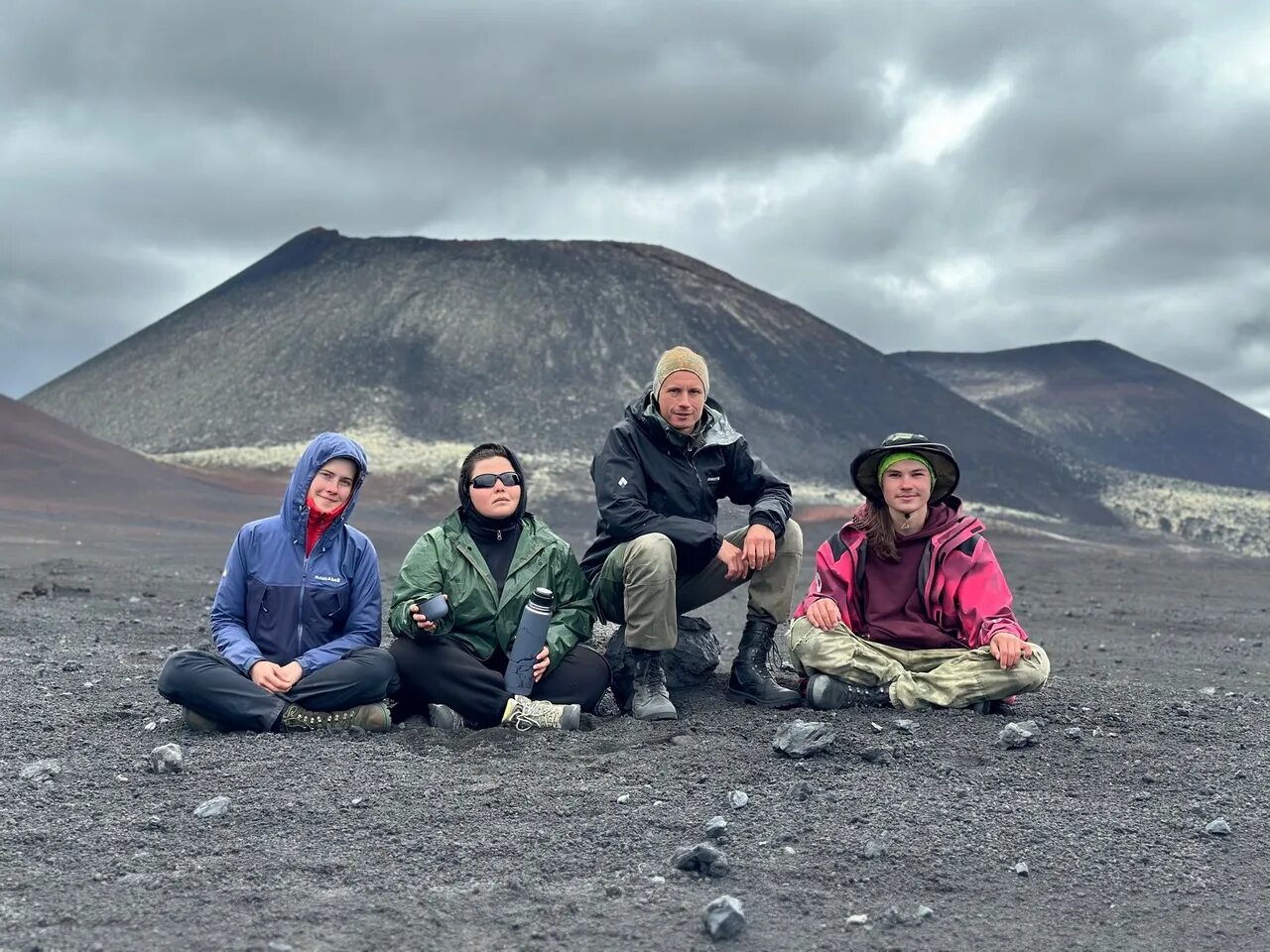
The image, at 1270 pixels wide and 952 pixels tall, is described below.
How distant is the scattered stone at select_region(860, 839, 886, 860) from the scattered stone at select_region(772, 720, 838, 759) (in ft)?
3.28

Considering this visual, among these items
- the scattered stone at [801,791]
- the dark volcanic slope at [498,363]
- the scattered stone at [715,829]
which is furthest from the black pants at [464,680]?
the dark volcanic slope at [498,363]

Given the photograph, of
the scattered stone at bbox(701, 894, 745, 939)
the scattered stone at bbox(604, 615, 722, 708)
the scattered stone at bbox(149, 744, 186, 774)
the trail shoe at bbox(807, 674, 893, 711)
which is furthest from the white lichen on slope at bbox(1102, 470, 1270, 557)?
the scattered stone at bbox(701, 894, 745, 939)

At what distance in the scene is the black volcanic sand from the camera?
3221 millimetres

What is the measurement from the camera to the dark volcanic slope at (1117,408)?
261ft

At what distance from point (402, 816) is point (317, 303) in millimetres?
59159

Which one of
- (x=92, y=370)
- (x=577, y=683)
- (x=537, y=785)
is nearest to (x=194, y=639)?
(x=577, y=683)

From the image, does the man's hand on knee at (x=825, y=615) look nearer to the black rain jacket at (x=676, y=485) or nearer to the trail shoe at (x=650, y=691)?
the black rain jacket at (x=676, y=485)

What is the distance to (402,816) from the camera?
404 centimetres

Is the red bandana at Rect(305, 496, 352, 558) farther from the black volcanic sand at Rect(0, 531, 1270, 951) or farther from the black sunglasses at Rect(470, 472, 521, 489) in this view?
→ the black volcanic sand at Rect(0, 531, 1270, 951)

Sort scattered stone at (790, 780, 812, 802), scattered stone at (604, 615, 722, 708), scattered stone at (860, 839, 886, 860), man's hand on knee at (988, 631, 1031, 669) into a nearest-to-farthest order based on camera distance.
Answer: scattered stone at (860, 839, 886, 860) → scattered stone at (790, 780, 812, 802) → man's hand on knee at (988, 631, 1031, 669) → scattered stone at (604, 615, 722, 708)

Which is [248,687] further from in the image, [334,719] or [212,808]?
[212,808]

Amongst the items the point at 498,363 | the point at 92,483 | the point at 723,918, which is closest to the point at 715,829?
Answer: the point at 723,918

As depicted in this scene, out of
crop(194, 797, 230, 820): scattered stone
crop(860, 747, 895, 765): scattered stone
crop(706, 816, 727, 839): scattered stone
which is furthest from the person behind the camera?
crop(860, 747, 895, 765): scattered stone

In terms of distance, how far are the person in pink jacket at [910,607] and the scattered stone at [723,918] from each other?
8.19 ft
